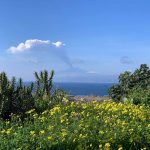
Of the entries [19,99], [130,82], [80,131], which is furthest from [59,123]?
[130,82]

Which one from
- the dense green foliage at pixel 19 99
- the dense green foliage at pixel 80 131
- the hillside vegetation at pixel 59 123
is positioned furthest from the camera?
the dense green foliage at pixel 19 99

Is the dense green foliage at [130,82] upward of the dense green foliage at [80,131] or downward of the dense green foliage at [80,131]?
upward

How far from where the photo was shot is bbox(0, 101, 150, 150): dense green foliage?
895cm

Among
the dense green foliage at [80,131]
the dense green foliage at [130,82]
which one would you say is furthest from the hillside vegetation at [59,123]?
the dense green foliage at [130,82]

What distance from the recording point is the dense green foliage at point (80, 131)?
29.3 ft

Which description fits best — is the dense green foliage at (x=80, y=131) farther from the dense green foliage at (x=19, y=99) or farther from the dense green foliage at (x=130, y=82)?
the dense green foliage at (x=130, y=82)

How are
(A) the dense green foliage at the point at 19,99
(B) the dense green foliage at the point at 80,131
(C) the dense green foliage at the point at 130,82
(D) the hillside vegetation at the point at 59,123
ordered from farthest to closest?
(C) the dense green foliage at the point at 130,82 → (A) the dense green foliage at the point at 19,99 → (D) the hillside vegetation at the point at 59,123 → (B) the dense green foliage at the point at 80,131

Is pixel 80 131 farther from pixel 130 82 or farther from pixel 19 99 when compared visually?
pixel 130 82

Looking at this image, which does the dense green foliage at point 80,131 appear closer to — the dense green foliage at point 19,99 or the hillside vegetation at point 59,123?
the hillside vegetation at point 59,123

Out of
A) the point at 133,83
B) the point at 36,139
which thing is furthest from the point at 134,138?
the point at 133,83

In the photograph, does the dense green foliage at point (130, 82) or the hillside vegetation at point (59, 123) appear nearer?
the hillside vegetation at point (59, 123)

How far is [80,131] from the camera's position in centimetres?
999

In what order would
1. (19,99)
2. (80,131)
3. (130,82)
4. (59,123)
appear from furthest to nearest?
1. (130,82)
2. (19,99)
3. (59,123)
4. (80,131)

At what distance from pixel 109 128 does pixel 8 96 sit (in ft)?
12.7
